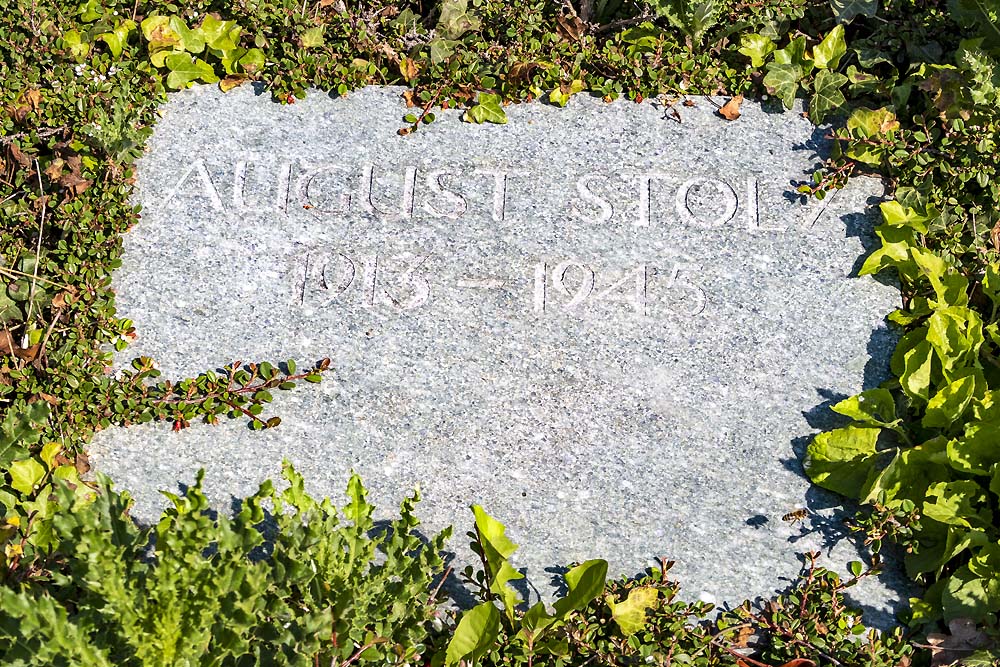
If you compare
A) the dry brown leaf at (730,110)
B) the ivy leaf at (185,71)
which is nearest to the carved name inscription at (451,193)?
the dry brown leaf at (730,110)

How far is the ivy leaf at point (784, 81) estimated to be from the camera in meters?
Answer: 3.49

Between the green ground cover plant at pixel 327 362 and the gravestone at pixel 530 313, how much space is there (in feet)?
0.28

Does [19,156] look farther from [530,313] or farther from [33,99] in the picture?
[530,313]

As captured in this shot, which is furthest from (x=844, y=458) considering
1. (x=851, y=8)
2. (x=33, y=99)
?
(x=33, y=99)

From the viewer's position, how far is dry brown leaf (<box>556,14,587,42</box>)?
12.3 ft

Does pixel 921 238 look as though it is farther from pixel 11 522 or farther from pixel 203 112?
pixel 11 522

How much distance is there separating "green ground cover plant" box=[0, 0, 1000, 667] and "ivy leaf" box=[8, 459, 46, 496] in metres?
0.01

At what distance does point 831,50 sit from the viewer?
360 cm

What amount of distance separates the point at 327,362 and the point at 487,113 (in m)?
1.04

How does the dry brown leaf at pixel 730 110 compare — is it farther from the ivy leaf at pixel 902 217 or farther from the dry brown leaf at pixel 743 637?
the dry brown leaf at pixel 743 637

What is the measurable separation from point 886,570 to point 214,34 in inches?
106

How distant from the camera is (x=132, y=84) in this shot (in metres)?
3.51

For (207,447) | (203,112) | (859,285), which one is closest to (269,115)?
(203,112)

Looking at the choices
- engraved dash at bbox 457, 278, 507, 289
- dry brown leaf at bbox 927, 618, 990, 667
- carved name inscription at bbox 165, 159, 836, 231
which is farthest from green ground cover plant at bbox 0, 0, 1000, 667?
engraved dash at bbox 457, 278, 507, 289
